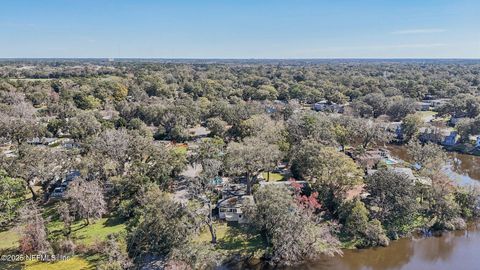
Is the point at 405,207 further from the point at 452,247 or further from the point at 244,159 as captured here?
the point at 244,159

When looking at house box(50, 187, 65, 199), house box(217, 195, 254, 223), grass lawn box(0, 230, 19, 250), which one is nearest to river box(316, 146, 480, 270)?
house box(217, 195, 254, 223)

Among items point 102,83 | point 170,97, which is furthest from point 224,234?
point 102,83

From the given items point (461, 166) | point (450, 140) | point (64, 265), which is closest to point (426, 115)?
point (450, 140)

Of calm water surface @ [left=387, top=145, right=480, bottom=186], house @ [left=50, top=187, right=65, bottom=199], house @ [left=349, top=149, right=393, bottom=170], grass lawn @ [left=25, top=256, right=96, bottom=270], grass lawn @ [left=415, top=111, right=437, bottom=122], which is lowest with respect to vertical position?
calm water surface @ [left=387, top=145, right=480, bottom=186]

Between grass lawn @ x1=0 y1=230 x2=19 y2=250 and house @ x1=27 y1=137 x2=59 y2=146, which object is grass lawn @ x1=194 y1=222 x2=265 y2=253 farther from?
house @ x1=27 y1=137 x2=59 y2=146

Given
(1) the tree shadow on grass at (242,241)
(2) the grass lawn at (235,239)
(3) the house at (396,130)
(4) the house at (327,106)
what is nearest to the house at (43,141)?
(2) the grass lawn at (235,239)

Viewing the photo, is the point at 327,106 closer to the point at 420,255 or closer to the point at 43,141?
the point at 43,141
